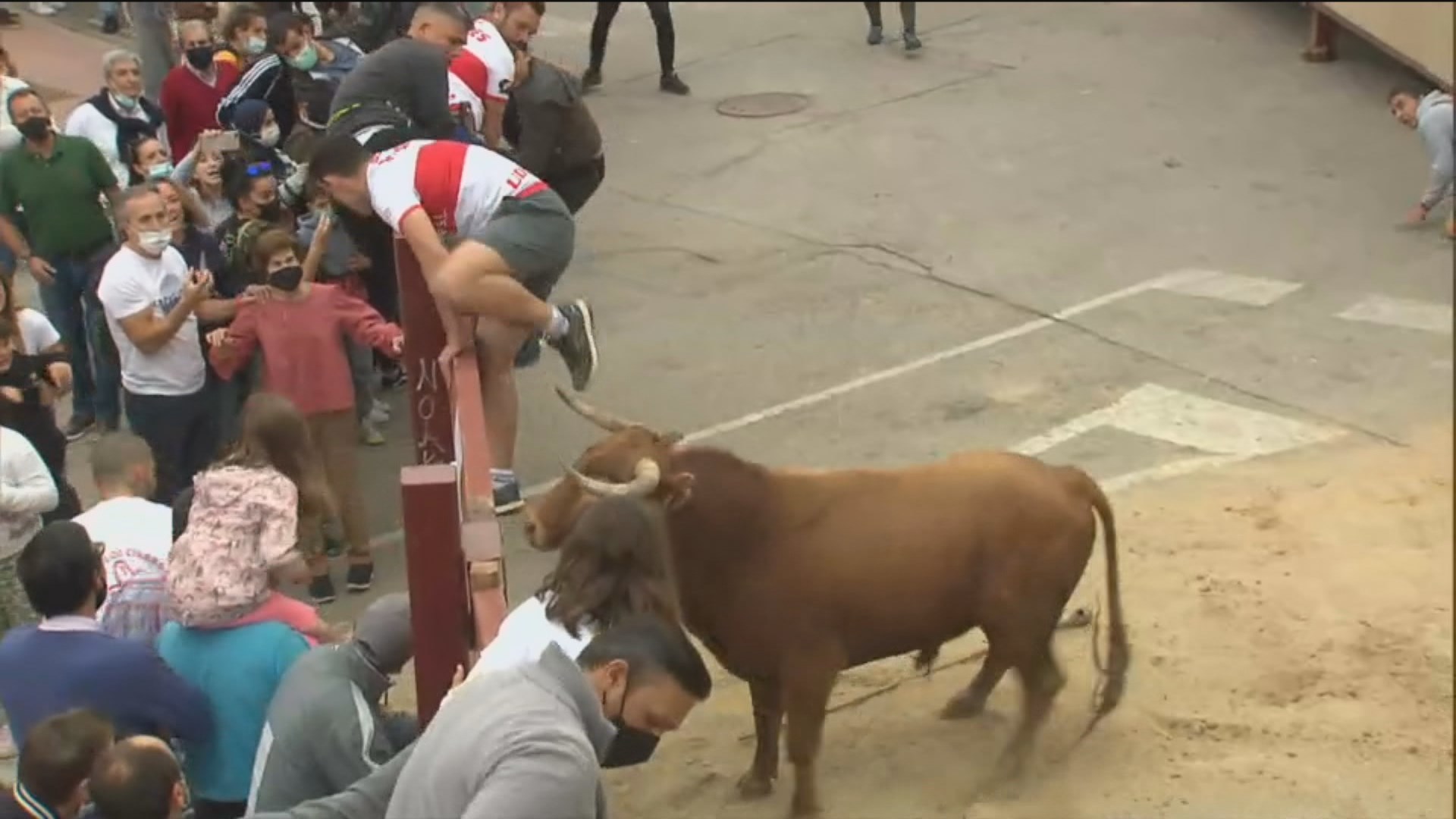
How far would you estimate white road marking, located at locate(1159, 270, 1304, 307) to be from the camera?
10750 mm

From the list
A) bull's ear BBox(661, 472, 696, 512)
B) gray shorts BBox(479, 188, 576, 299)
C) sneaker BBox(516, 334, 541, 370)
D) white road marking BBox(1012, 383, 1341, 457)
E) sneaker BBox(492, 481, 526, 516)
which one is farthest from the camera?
white road marking BBox(1012, 383, 1341, 457)

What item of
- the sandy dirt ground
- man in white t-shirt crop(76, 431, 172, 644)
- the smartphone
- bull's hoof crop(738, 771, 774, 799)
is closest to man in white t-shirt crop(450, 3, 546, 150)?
the smartphone

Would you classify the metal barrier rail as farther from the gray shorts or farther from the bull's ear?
the gray shorts

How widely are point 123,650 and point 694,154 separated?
1005cm

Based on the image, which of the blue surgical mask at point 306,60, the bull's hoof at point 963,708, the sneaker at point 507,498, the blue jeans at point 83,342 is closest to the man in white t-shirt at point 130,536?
the sneaker at point 507,498

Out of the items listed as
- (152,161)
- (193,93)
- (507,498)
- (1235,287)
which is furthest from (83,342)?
(1235,287)

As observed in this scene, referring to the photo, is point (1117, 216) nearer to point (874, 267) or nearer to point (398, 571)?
point (874, 267)

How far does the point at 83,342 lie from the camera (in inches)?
383

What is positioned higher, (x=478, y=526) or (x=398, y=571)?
(x=478, y=526)

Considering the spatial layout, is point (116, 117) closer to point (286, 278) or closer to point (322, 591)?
point (286, 278)

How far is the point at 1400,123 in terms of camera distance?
13.7 meters

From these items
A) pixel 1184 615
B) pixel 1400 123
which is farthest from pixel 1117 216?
pixel 1184 615

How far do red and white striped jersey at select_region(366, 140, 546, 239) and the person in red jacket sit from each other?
3.27 m

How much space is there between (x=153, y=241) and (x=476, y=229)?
1504 millimetres
